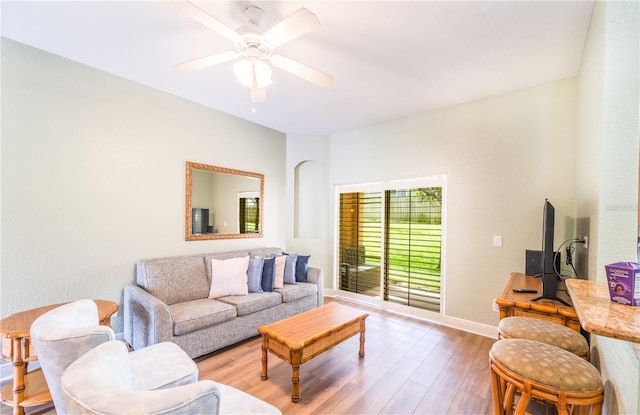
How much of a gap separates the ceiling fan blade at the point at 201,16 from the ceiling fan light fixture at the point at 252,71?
20 centimetres

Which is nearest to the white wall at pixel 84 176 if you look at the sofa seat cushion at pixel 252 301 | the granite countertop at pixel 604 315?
the sofa seat cushion at pixel 252 301

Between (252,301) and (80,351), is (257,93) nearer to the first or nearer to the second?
(80,351)

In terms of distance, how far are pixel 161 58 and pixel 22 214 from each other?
176 centimetres

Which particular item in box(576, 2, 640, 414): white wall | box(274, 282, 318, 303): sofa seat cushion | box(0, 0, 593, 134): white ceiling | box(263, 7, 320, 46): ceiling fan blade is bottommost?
box(274, 282, 318, 303): sofa seat cushion

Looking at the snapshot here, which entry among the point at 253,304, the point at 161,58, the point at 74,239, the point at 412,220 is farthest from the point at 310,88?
the point at 74,239

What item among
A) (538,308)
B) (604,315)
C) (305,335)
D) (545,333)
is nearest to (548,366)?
(545,333)

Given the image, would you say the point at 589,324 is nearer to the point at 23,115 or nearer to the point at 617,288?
the point at 617,288

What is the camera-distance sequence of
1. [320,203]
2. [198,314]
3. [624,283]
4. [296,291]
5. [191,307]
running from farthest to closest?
[320,203], [296,291], [191,307], [198,314], [624,283]

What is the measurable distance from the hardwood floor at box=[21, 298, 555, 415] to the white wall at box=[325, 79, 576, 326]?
688mm

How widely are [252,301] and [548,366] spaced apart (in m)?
2.47

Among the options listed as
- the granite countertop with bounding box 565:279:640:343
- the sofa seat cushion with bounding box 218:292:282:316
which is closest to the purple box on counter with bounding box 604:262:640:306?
the granite countertop with bounding box 565:279:640:343

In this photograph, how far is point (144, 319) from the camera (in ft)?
7.75

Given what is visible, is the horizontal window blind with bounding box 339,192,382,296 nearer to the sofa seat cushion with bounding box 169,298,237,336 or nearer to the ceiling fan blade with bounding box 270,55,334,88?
the sofa seat cushion with bounding box 169,298,237,336

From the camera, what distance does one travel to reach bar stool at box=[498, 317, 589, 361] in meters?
1.57
